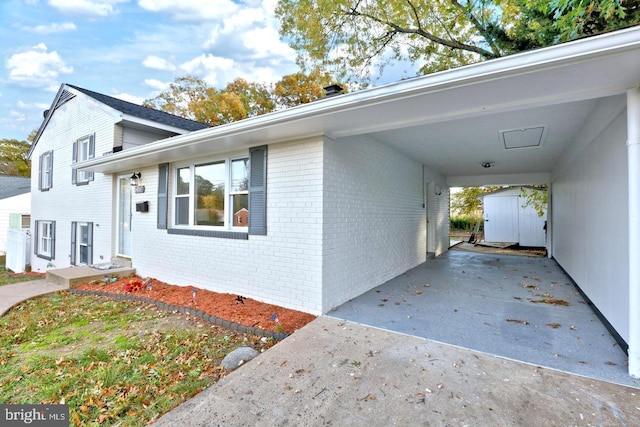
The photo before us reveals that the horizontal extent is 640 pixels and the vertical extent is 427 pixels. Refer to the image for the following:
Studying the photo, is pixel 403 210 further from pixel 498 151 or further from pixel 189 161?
pixel 189 161

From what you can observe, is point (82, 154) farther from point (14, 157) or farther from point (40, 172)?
point (14, 157)

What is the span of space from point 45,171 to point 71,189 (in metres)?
2.82

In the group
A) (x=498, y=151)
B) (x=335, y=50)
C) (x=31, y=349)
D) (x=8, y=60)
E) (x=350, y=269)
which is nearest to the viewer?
(x=31, y=349)

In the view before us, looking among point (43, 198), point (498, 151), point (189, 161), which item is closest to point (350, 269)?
point (189, 161)

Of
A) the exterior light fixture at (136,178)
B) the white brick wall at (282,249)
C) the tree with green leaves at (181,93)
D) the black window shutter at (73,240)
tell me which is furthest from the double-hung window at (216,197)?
the tree with green leaves at (181,93)

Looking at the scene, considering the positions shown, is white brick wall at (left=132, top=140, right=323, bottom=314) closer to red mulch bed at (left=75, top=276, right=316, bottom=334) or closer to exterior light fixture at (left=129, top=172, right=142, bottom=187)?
red mulch bed at (left=75, top=276, right=316, bottom=334)

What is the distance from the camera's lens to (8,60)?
1370cm

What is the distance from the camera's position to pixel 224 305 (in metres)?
4.38

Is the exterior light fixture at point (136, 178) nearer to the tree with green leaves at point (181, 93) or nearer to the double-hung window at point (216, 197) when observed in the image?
the double-hung window at point (216, 197)

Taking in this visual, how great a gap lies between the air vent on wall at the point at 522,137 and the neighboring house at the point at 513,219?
777 cm

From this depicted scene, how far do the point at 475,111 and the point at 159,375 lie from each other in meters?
3.93

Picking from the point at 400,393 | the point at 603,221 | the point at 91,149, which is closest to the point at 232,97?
the point at 91,149

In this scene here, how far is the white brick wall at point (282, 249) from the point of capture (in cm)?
395

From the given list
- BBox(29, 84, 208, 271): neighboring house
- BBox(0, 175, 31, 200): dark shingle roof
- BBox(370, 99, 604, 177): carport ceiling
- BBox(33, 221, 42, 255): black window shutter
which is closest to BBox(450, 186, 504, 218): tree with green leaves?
BBox(370, 99, 604, 177): carport ceiling
